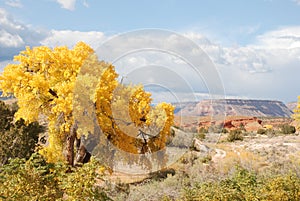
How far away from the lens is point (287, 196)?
7.58m

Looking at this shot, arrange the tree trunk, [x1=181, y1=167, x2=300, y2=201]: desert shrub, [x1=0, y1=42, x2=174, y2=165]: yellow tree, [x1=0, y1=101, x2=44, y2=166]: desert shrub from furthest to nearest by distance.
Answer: [x1=0, y1=101, x2=44, y2=166]: desert shrub < the tree trunk < [x1=0, y1=42, x2=174, y2=165]: yellow tree < [x1=181, y1=167, x2=300, y2=201]: desert shrub

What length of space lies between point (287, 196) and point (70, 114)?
8364 millimetres

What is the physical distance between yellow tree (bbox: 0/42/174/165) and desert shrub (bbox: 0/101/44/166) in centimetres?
163

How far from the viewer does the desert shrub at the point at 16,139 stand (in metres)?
15.3

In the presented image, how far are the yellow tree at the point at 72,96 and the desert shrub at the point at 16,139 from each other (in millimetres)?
1635

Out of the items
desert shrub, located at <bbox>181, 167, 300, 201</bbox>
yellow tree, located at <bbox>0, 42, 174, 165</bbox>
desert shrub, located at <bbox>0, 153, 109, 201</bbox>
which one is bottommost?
desert shrub, located at <bbox>181, 167, 300, 201</bbox>

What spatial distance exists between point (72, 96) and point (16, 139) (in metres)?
5.46

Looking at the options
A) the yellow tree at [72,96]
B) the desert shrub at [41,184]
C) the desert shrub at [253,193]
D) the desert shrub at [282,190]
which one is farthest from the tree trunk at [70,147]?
the desert shrub at [282,190]

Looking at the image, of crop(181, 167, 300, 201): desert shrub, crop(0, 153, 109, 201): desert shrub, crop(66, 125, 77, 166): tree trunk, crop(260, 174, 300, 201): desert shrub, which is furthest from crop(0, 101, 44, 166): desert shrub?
crop(260, 174, 300, 201): desert shrub

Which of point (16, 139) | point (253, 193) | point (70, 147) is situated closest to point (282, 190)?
point (253, 193)

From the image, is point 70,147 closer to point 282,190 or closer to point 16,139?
point 16,139

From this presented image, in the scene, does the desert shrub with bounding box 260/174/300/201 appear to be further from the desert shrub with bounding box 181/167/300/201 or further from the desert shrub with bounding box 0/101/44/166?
the desert shrub with bounding box 0/101/44/166

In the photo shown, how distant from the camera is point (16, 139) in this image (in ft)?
52.3

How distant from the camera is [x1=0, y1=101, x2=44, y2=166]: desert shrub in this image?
1528cm
